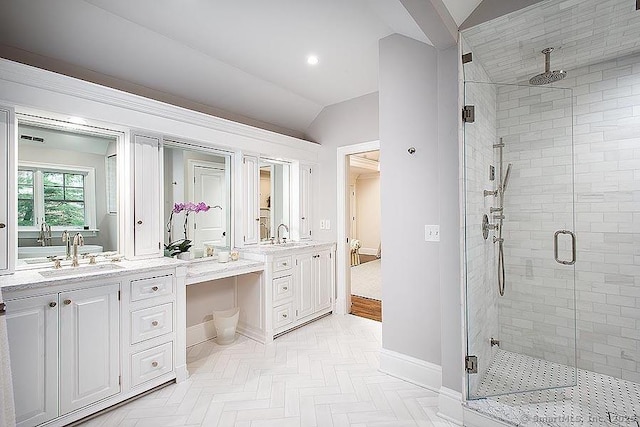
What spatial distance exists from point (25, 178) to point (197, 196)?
1.29 meters

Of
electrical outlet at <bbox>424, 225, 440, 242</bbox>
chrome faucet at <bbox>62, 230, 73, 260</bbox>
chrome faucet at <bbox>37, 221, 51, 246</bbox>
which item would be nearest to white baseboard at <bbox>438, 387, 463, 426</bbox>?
electrical outlet at <bbox>424, 225, 440, 242</bbox>

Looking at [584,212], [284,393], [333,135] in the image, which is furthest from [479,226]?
[333,135]

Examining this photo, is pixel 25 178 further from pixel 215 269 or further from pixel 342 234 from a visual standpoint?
pixel 342 234

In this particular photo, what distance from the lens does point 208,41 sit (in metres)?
2.55

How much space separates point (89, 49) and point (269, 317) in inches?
109

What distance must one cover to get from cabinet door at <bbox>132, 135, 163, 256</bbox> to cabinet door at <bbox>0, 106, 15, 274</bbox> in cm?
72

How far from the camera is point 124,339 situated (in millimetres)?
2023

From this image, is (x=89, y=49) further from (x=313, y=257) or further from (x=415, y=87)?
(x=313, y=257)

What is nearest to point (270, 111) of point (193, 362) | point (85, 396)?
point (193, 362)

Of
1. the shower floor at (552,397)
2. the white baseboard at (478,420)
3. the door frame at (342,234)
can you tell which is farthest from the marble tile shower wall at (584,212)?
the door frame at (342,234)

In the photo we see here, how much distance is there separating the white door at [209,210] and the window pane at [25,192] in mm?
1201

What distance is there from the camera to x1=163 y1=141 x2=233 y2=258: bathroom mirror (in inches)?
→ 113

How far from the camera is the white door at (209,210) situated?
10.1 feet

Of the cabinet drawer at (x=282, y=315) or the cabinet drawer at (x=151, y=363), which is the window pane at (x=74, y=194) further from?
the cabinet drawer at (x=282, y=315)
